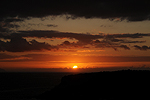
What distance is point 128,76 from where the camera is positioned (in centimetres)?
5112

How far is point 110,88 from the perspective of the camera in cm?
4784

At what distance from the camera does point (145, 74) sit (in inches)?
1988

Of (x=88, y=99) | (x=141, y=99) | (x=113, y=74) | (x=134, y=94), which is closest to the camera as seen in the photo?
(x=141, y=99)

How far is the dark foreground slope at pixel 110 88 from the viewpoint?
4266cm

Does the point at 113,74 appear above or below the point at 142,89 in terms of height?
above

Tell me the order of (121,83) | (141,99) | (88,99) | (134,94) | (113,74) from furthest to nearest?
(113,74)
(121,83)
(88,99)
(134,94)
(141,99)

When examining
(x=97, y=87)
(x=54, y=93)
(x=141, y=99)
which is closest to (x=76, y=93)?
(x=97, y=87)

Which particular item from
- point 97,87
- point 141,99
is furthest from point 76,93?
point 141,99

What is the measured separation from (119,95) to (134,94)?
3226mm

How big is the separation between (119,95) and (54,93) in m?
21.8

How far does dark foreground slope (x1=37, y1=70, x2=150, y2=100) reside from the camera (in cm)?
4266

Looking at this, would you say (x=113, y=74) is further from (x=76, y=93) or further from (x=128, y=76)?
(x=76, y=93)

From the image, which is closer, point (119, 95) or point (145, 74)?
point (119, 95)

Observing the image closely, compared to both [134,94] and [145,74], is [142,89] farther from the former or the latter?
[145,74]
